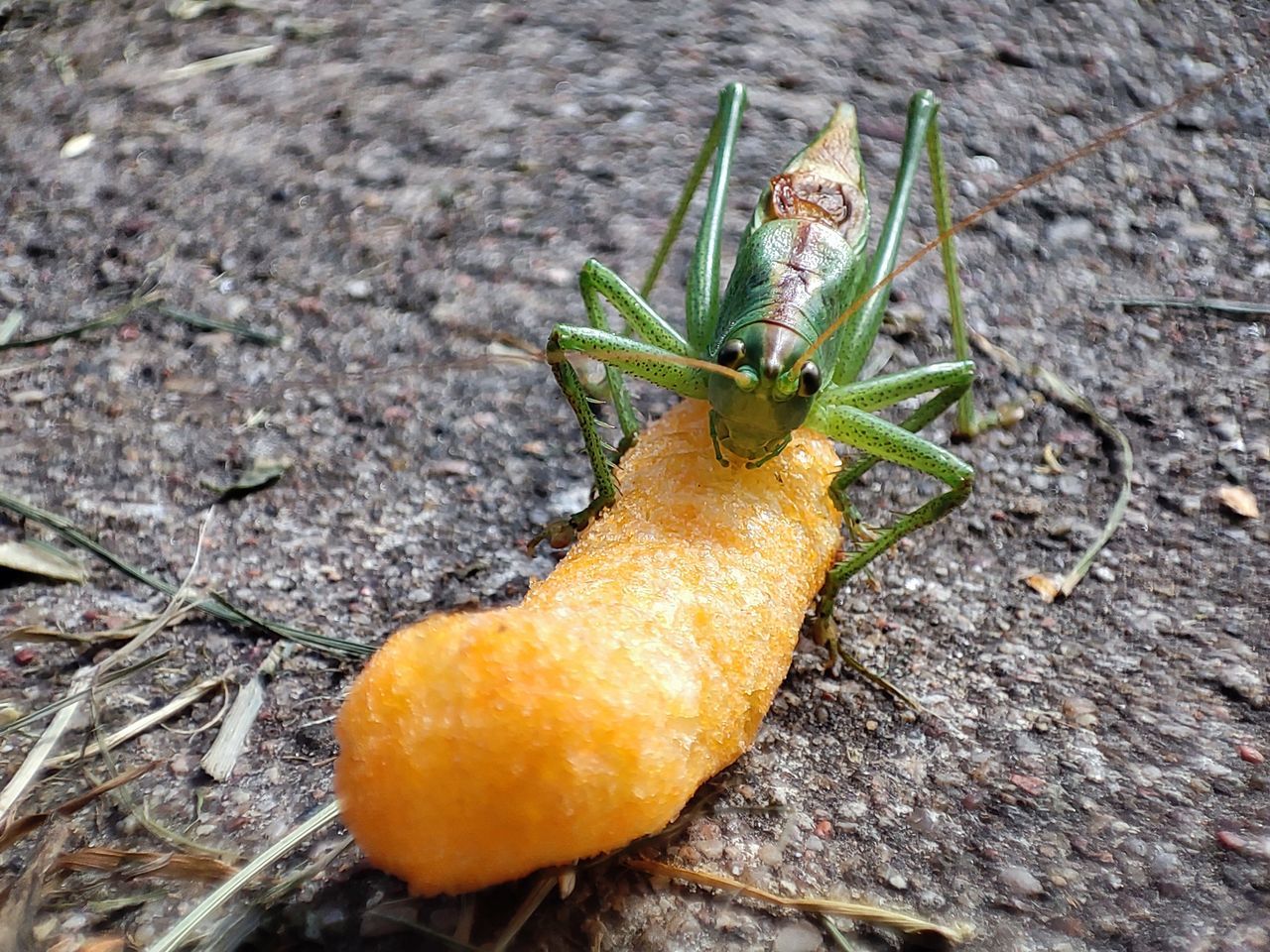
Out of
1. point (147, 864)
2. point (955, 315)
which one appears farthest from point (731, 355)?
point (147, 864)

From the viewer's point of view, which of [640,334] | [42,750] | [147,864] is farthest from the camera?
[640,334]

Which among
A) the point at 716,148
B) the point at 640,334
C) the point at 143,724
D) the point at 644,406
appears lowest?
the point at 644,406

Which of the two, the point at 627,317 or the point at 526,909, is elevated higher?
the point at 627,317

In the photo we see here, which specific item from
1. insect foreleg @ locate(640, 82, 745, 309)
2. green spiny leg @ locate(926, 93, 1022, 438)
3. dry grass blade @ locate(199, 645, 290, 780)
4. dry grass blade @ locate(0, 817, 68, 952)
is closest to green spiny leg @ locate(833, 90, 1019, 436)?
green spiny leg @ locate(926, 93, 1022, 438)

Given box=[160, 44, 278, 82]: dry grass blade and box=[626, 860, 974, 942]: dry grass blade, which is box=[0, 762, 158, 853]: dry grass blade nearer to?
box=[626, 860, 974, 942]: dry grass blade

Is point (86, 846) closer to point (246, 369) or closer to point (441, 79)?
point (246, 369)

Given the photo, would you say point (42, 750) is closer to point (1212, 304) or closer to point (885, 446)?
point (885, 446)
